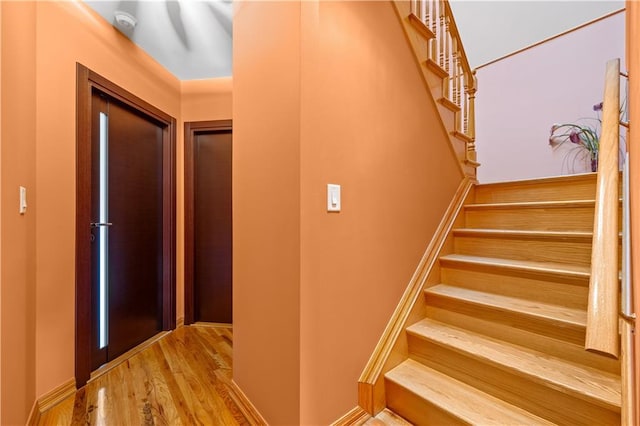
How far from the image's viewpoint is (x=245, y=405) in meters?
1.56

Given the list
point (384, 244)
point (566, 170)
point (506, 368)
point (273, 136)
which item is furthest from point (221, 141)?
point (566, 170)

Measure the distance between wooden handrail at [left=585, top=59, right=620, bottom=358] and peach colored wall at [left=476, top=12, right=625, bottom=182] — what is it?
204 cm

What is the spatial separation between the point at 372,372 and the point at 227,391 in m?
0.91

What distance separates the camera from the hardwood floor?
1508mm

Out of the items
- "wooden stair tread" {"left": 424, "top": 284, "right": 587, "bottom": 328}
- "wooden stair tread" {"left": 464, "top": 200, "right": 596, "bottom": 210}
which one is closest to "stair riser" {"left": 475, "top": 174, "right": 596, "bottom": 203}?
"wooden stair tread" {"left": 464, "top": 200, "right": 596, "bottom": 210}

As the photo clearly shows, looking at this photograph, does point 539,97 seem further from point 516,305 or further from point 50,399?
point 50,399

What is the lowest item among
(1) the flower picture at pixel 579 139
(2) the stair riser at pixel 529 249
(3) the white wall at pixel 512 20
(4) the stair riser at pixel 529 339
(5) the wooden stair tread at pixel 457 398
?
(5) the wooden stair tread at pixel 457 398

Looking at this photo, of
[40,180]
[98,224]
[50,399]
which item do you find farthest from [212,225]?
[50,399]

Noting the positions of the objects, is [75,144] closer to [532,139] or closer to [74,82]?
[74,82]

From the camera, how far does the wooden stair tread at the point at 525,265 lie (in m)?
1.43

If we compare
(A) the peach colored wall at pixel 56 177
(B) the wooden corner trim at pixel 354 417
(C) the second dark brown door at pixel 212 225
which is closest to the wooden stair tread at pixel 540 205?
(B) the wooden corner trim at pixel 354 417

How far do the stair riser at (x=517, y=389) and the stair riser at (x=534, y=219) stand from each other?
3.28 ft

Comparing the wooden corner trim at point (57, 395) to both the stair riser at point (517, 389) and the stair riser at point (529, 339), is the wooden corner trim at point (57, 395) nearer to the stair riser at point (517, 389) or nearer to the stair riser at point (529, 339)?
the stair riser at point (517, 389)

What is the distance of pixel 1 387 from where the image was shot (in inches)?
42.7
